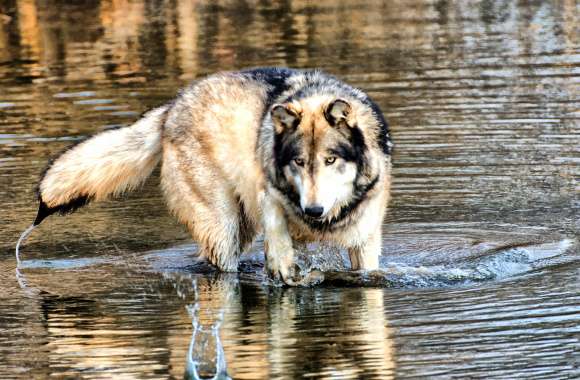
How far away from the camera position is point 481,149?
13711 mm

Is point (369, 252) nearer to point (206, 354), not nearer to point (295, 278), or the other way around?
point (295, 278)

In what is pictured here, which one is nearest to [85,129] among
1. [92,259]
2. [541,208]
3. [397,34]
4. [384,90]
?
[384,90]

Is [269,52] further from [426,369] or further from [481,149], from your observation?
[426,369]

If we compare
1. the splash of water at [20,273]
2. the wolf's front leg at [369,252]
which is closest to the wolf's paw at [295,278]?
the wolf's front leg at [369,252]

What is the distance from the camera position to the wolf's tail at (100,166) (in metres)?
10.2

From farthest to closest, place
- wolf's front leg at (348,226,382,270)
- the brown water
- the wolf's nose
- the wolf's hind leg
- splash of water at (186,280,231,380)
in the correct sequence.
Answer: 1. the wolf's hind leg
2. wolf's front leg at (348,226,382,270)
3. the wolf's nose
4. the brown water
5. splash of water at (186,280,231,380)

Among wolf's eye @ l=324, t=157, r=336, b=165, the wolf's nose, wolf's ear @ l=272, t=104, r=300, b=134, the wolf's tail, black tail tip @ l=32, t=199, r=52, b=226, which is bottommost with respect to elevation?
black tail tip @ l=32, t=199, r=52, b=226

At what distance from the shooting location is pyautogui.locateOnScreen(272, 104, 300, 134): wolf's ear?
29.2 feet

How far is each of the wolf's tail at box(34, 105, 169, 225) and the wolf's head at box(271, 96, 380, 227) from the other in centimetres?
165

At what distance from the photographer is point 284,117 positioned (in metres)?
8.96

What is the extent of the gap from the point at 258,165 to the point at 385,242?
5.49 ft

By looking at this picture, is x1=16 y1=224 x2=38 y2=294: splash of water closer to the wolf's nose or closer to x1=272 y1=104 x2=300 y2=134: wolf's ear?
x1=272 y1=104 x2=300 y2=134: wolf's ear

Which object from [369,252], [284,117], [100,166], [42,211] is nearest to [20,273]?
[42,211]

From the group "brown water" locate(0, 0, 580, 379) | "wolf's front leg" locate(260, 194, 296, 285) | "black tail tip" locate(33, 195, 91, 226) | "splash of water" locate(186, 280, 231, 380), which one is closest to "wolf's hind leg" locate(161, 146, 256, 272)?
"brown water" locate(0, 0, 580, 379)
